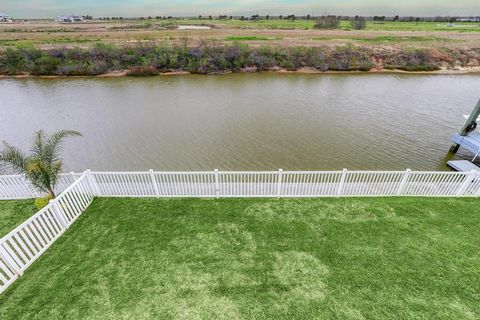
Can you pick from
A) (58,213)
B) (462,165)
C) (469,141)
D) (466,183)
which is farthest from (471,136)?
(58,213)

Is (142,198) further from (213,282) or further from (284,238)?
(284,238)

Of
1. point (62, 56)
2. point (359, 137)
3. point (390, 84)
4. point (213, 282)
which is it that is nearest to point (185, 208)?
point (213, 282)

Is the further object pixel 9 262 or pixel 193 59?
pixel 193 59

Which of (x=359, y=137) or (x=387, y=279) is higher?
(x=387, y=279)

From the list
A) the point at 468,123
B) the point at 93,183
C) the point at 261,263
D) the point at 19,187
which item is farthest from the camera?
the point at 468,123

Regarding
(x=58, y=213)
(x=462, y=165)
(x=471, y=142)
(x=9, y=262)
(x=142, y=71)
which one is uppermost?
(x=9, y=262)

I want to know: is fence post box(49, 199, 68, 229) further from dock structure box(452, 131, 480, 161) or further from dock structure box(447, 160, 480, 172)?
dock structure box(452, 131, 480, 161)

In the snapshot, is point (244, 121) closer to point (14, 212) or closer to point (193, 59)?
point (14, 212)
